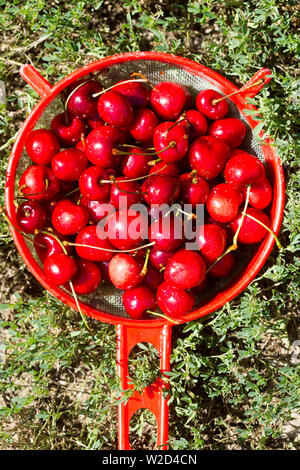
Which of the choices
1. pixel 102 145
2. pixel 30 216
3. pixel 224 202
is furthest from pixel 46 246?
pixel 224 202

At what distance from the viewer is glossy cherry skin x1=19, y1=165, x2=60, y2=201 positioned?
1.45m

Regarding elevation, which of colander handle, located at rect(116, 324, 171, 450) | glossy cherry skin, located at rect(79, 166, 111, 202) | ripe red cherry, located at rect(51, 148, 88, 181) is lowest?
colander handle, located at rect(116, 324, 171, 450)

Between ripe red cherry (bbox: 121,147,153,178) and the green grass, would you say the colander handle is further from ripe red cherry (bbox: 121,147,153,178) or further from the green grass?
ripe red cherry (bbox: 121,147,153,178)

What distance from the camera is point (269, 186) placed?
1.48 metres

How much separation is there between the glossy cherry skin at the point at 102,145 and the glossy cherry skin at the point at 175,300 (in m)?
0.43

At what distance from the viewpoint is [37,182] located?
4.75ft

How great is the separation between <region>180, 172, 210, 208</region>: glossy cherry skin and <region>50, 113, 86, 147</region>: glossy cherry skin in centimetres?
36

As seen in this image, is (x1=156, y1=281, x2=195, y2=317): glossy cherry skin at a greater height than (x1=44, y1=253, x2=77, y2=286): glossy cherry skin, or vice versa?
(x1=44, y1=253, x2=77, y2=286): glossy cherry skin

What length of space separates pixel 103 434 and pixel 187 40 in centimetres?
148

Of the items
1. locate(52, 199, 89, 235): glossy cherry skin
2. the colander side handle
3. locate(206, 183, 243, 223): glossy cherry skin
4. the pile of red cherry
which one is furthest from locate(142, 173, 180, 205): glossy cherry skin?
the colander side handle

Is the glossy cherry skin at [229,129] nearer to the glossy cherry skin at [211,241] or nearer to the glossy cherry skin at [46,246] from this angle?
the glossy cherry skin at [211,241]

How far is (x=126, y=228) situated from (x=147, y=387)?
0.53 metres

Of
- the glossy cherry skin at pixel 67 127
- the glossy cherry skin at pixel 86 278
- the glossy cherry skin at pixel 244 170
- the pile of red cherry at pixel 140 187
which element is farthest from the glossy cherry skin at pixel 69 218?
the glossy cherry skin at pixel 244 170

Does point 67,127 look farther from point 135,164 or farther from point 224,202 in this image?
point 224,202
